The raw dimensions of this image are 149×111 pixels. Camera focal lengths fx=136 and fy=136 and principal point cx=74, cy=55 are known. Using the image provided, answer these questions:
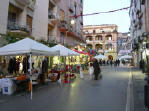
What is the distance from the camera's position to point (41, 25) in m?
18.7

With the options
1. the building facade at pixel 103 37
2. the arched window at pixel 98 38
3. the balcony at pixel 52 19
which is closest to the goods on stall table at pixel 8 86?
the balcony at pixel 52 19

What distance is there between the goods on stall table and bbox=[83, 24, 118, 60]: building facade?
51658 millimetres

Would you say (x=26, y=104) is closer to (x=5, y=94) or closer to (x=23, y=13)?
(x=5, y=94)

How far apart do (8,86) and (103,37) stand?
2169 inches

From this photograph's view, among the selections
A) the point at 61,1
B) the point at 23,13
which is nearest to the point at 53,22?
the point at 61,1

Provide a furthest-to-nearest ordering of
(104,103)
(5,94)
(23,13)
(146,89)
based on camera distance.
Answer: (23,13) → (5,94) → (104,103) → (146,89)

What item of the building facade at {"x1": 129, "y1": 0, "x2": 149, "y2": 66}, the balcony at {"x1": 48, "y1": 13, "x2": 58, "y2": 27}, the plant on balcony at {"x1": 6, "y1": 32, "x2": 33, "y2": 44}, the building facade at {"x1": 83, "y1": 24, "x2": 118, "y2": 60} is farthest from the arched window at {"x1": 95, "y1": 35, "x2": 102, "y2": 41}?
the plant on balcony at {"x1": 6, "y1": 32, "x2": 33, "y2": 44}

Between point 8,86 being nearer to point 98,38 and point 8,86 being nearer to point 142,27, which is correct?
point 142,27

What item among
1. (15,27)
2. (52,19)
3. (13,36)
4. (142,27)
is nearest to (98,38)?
(142,27)

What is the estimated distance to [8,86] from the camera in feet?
23.3

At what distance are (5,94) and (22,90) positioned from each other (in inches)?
38.9

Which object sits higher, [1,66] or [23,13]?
[23,13]

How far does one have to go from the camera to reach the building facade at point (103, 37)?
57250mm

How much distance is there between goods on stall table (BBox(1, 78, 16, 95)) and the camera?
7.07m
